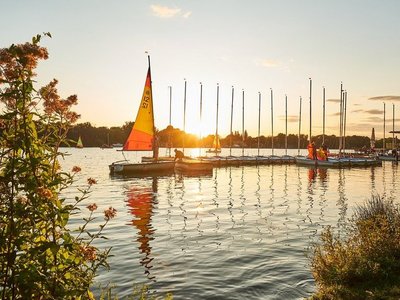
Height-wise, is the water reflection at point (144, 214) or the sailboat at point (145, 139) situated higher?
the sailboat at point (145, 139)

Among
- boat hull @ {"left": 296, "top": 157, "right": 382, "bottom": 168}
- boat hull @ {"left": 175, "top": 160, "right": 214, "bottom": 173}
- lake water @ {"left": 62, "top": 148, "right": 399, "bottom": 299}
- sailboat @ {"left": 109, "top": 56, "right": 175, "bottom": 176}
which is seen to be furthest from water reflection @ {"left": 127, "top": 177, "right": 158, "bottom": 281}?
boat hull @ {"left": 296, "top": 157, "right": 382, "bottom": 168}

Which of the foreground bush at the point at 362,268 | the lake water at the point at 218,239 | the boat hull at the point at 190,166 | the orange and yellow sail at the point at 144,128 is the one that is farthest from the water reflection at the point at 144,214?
A: the boat hull at the point at 190,166

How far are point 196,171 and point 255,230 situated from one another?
30.7 metres

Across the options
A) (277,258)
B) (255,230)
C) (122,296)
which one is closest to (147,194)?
(255,230)

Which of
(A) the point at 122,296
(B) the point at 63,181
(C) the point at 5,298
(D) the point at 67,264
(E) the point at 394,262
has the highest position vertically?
(B) the point at 63,181

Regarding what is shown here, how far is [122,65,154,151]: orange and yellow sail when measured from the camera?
1698 inches

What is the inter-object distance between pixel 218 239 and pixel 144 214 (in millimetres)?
6669

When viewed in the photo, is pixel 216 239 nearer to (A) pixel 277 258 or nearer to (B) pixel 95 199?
(A) pixel 277 258

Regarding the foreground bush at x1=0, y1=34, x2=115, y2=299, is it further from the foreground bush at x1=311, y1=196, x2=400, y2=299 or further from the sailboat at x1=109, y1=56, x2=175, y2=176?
the sailboat at x1=109, y1=56, x2=175, y2=176

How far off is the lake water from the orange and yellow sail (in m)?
14.2

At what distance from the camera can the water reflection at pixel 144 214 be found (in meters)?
12.4

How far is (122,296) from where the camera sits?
30.1 ft

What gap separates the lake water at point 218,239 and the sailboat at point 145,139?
1233 centimetres

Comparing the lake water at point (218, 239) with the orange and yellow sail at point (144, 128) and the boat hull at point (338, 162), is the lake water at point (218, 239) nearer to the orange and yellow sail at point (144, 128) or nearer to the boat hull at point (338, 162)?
the orange and yellow sail at point (144, 128)
